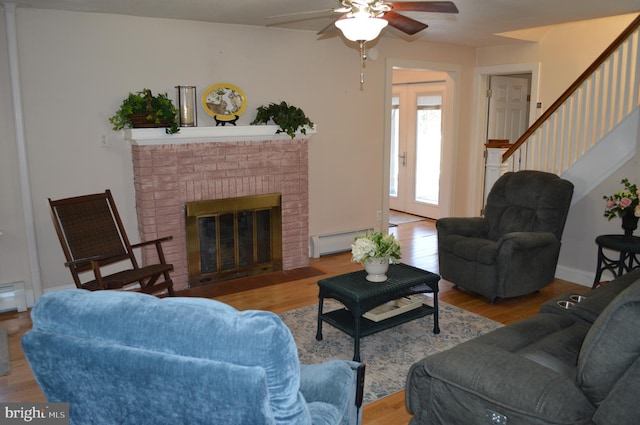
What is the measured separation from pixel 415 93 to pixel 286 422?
6829 millimetres

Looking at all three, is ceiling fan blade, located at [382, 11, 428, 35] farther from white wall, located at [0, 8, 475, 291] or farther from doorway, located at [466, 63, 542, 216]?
doorway, located at [466, 63, 542, 216]

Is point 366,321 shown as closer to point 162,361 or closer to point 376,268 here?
point 376,268

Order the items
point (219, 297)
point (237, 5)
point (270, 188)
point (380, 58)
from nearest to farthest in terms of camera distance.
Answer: point (237, 5) < point (219, 297) < point (270, 188) < point (380, 58)

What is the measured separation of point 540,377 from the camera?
1876 mm

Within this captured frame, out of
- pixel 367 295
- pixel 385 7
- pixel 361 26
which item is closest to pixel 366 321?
pixel 367 295

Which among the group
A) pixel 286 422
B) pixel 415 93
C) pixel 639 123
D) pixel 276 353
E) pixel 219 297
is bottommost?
pixel 219 297

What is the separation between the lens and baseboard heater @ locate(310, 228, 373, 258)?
5648 mm

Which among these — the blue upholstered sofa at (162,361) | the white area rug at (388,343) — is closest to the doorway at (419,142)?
the white area rug at (388,343)

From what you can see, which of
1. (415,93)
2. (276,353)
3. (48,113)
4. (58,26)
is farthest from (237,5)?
(415,93)

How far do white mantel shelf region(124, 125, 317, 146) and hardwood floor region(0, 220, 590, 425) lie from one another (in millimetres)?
1336

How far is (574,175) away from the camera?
15.3ft

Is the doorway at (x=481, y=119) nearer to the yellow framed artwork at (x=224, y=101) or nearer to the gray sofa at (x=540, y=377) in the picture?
the yellow framed artwork at (x=224, y=101)

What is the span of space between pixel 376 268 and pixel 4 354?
249 cm

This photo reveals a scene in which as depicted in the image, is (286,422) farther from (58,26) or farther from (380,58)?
(380,58)
